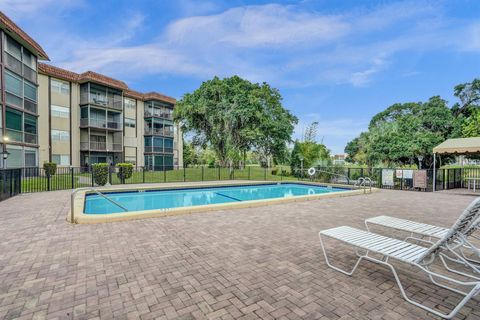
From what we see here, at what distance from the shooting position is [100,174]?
46.0 feet

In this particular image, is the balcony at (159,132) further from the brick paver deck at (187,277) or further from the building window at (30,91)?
the brick paver deck at (187,277)

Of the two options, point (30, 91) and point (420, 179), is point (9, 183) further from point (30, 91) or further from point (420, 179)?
point (420, 179)

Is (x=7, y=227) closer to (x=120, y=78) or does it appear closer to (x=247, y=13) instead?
(x=247, y=13)

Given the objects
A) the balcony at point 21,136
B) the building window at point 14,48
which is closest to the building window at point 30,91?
the building window at point 14,48

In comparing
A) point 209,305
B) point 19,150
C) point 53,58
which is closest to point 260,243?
point 209,305

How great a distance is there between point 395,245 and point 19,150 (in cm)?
2359

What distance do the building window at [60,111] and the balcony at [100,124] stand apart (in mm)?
1411

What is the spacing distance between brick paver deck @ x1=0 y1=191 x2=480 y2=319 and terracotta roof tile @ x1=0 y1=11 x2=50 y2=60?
17.7m

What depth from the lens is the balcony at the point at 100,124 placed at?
2472 centimetres

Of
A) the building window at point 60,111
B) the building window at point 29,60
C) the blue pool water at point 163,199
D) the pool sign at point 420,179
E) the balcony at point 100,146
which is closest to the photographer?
the blue pool water at point 163,199

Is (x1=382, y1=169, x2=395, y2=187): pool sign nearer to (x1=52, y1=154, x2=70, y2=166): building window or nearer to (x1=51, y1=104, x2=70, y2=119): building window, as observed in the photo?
(x1=52, y1=154, x2=70, y2=166): building window

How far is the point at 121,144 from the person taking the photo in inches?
1102

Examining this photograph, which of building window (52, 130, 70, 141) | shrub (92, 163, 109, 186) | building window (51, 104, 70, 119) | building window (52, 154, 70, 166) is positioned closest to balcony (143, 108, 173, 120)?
building window (51, 104, 70, 119)

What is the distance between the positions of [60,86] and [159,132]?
1159cm
